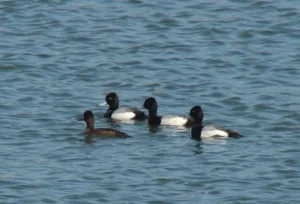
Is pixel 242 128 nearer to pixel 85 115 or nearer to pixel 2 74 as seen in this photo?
pixel 85 115

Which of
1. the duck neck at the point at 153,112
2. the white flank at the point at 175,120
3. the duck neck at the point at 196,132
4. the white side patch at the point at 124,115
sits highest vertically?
the duck neck at the point at 153,112

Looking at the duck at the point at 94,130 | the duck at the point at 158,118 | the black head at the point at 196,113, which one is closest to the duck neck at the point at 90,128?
the duck at the point at 94,130

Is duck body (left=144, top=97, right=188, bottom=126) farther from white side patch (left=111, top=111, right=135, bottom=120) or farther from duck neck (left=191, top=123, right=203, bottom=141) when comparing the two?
duck neck (left=191, top=123, right=203, bottom=141)

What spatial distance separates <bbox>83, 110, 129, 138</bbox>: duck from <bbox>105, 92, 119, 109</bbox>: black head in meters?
1.29

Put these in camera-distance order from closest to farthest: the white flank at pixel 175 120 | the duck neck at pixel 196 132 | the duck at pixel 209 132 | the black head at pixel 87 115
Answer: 1. the duck at pixel 209 132
2. the duck neck at pixel 196 132
3. the black head at pixel 87 115
4. the white flank at pixel 175 120

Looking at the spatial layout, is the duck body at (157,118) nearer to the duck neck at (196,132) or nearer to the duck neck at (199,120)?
the duck neck at (199,120)

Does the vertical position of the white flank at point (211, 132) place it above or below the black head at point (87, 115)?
below

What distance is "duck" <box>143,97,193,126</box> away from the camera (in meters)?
20.3

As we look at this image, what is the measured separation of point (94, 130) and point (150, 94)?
2736 millimetres

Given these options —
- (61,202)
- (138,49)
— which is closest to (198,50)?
(138,49)

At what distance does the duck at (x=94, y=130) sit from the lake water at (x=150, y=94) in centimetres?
23

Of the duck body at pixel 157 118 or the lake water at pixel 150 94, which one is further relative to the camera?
the duck body at pixel 157 118

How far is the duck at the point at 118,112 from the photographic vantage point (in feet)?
68.6

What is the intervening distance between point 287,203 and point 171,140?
12.4 feet
